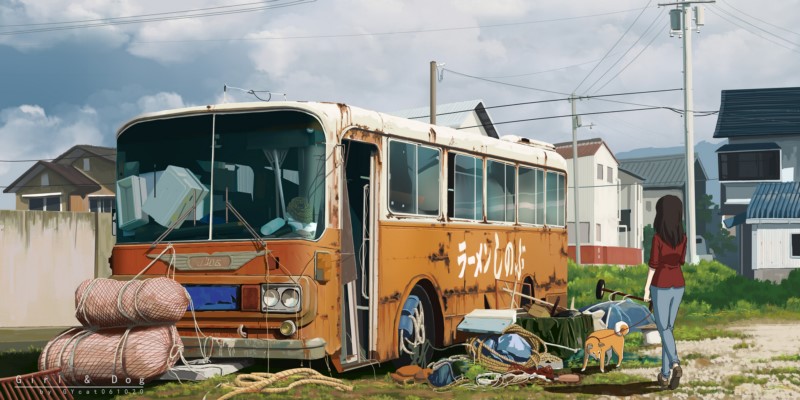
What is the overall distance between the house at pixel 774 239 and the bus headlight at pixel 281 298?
44398mm

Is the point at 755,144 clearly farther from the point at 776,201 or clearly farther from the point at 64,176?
the point at 64,176

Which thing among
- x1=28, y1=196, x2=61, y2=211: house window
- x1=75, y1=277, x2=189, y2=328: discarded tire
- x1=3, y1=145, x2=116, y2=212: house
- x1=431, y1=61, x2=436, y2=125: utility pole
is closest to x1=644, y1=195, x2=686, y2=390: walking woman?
x1=75, y1=277, x2=189, y2=328: discarded tire

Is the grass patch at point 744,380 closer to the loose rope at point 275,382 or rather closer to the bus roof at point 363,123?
the loose rope at point 275,382

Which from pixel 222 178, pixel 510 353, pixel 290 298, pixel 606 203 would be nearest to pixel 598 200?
pixel 606 203

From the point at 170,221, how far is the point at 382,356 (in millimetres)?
2848

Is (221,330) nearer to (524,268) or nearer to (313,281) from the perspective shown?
(313,281)

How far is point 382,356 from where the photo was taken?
41.7 ft

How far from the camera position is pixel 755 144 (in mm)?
64625

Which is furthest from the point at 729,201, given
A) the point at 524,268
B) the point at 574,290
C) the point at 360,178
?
the point at 360,178

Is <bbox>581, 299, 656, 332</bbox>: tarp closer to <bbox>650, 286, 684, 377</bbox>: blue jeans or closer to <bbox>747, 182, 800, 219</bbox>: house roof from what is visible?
<bbox>650, 286, 684, 377</bbox>: blue jeans

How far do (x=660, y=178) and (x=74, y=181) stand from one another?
50.3 metres

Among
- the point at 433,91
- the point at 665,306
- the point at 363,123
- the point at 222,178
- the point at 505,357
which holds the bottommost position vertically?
the point at 505,357

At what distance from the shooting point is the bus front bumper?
11.3 m

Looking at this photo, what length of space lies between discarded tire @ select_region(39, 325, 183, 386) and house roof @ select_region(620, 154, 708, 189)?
8414 cm
